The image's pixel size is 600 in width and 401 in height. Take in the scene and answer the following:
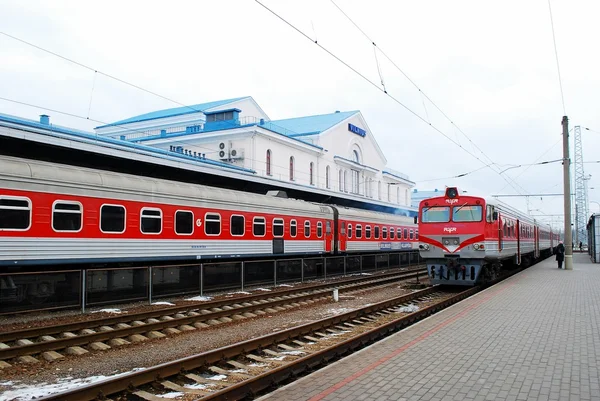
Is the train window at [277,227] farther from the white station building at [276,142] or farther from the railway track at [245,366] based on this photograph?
the railway track at [245,366]

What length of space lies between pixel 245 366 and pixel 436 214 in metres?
12.2

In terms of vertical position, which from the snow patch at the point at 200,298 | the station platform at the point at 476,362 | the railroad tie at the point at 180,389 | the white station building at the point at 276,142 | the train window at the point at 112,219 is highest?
the white station building at the point at 276,142

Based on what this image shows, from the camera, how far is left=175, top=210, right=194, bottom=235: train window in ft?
52.3

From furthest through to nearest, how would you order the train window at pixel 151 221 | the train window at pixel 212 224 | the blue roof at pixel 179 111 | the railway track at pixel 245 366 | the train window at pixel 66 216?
1. the blue roof at pixel 179 111
2. the train window at pixel 212 224
3. the train window at pixel 151 221
4. the train window at pixel 66 216
5. the railway track at pixel 245 366

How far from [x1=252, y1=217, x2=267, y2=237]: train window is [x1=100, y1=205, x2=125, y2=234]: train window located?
624 centimetres

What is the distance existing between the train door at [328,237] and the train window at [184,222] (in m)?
9.68

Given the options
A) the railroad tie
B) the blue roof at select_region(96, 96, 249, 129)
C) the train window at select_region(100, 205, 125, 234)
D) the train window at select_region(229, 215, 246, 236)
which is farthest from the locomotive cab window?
the blue roof at select_region(96, 96, 249, 129)

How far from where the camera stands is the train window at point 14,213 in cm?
1130

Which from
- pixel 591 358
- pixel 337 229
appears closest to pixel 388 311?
pixel 591 358

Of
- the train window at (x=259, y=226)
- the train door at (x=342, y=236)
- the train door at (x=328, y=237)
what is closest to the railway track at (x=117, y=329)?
the train window at (x=259, y=226)

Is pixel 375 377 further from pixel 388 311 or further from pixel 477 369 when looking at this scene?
pixel 388 311

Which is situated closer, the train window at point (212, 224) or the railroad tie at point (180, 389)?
the railroad tie at point (180, 389)

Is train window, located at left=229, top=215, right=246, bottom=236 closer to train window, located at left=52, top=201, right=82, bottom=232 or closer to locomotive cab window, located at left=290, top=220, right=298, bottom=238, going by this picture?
locomotive cab window, located at left=290, top=220, right=298, bottom=238

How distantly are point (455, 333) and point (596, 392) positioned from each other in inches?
145
